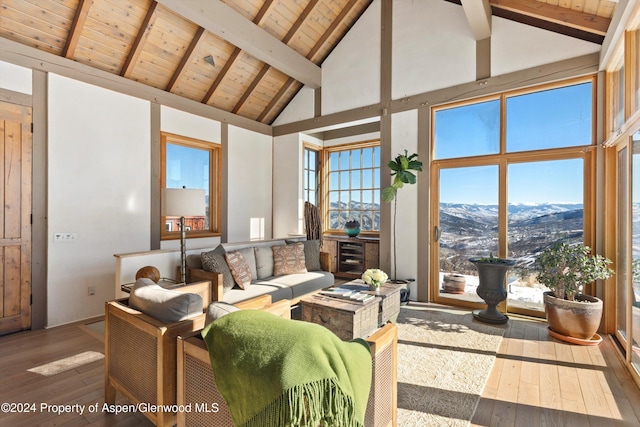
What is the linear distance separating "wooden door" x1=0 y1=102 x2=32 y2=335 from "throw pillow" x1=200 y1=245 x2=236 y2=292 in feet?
6.51

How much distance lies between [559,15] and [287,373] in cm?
453

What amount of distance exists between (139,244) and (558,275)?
519cm

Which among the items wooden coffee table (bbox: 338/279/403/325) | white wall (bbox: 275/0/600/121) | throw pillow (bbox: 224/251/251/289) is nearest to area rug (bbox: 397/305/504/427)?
wooden coffee table (bbox: 338/279/403/325)

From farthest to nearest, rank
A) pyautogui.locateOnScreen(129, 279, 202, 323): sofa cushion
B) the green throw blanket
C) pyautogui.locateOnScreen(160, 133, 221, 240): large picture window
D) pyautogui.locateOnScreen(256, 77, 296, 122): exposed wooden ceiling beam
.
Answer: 1. pyautogui.locateOnScreen(256, 77, 296, 122): exposed wooden ceiling beam
2. pyautogui.locateOnScreen(160, 133, 221, 240): large picture window
3. pyautogui.locateOnScreen(129, 279, 202, 323): sofa cushion
4. the green throw blanket

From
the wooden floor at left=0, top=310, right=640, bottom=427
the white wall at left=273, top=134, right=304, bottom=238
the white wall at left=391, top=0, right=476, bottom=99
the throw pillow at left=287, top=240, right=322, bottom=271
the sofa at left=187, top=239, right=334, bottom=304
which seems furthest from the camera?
the white wall at left=273, top=134, right=304, bottom=238

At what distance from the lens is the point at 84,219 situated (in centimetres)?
382

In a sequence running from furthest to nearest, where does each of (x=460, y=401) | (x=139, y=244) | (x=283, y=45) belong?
(x=283, y=45)
(x=139, y=244)
(x=460, y=401)

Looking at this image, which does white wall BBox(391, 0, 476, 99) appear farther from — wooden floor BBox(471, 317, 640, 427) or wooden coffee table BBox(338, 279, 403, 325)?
wooden floor BBox(471, 317, 640, 427)

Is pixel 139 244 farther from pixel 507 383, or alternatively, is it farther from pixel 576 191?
pixel 576 191

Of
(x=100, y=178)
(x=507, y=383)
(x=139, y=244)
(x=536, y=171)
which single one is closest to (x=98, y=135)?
(x=100, y=178)

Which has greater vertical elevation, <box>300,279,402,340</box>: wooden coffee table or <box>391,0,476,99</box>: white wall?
<box>391,0,476,99</box>: white wall

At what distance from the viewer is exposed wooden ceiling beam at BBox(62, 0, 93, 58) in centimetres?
343

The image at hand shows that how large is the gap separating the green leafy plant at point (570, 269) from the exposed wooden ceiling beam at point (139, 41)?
5394mm

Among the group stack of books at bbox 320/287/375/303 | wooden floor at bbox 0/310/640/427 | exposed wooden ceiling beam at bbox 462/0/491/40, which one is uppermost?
exposed wooden ceiling beam at bbox 462/0/491/40
